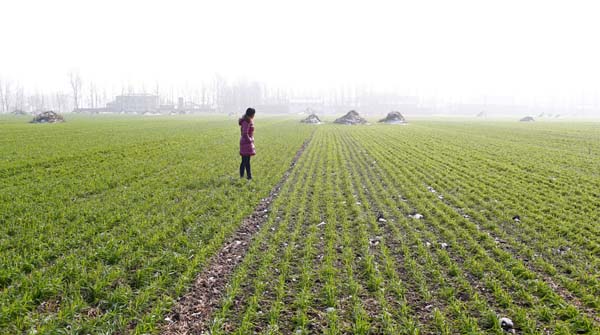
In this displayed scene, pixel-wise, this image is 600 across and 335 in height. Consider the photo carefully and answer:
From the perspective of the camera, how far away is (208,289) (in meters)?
5.62

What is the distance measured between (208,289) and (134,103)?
190 m

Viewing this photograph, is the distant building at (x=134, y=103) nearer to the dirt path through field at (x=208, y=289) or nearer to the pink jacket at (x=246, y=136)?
the pink jacket at (x=246, y=136)

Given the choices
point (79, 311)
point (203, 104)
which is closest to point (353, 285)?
point (79, 311)

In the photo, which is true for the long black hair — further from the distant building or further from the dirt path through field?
the distant building

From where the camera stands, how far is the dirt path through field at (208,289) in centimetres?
470

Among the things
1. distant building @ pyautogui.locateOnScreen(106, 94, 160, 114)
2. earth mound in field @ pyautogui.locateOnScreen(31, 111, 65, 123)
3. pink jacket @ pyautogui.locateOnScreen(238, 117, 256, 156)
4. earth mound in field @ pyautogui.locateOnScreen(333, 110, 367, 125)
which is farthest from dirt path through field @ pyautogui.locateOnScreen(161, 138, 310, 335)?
distant building @ pyautogui.locateOnScreen(106, 94, 160, 114)

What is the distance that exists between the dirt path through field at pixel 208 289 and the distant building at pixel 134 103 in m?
177

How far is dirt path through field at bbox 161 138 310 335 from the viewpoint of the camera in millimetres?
4703

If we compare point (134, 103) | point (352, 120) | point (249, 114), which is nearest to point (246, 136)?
point (249, 114)

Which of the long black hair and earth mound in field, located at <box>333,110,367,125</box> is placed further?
earth mound in field, located at <box>333,110,367,125</box>

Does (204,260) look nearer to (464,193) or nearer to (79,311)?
(79,311)

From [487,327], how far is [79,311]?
5921 mm

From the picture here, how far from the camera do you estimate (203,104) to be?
191625 millimetres

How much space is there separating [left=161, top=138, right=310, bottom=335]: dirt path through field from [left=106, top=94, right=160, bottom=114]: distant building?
6958 inches
